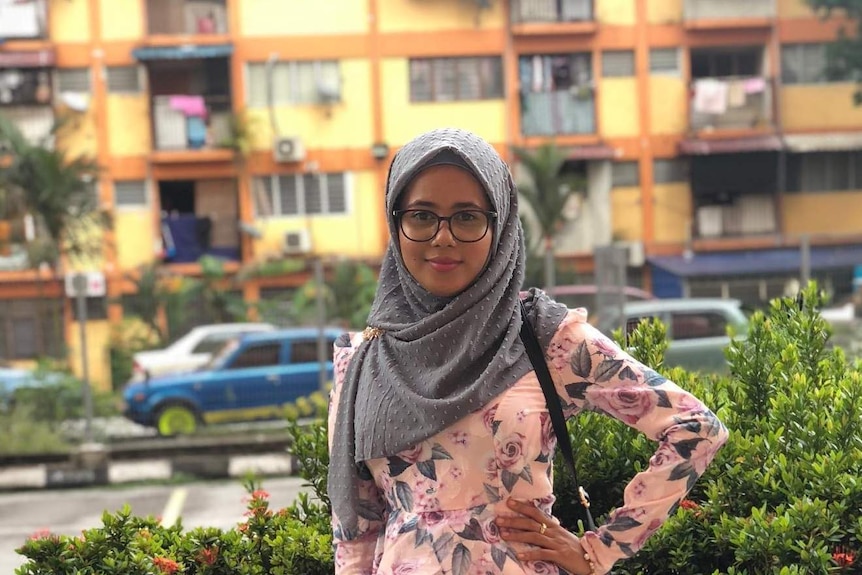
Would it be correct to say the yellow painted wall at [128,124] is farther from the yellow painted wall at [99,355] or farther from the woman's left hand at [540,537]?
the woman's left hand at [540,537]

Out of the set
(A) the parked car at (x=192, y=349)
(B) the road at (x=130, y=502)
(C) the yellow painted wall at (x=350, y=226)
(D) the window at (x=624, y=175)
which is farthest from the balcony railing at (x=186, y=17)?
(B) the road at (x=130, y=502)

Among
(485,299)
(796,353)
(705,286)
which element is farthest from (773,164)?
(485,299)

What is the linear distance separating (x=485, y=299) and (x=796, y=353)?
107cm

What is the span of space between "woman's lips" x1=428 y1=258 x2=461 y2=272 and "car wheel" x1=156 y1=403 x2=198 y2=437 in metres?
7.49

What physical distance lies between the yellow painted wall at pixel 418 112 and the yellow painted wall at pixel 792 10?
4.89 m

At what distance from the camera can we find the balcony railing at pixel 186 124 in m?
14.4

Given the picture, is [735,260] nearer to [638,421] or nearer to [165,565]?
[165,565]

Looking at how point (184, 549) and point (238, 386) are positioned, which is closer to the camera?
point (184, 549)

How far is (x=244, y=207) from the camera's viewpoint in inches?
584

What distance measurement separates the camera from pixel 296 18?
14617 mm

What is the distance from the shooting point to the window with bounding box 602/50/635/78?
1522cm

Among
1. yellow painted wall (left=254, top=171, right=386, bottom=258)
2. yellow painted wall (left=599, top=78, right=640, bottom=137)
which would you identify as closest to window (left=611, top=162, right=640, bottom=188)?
yellow painted wall (left=599, top=78, right=640, bottom=137)

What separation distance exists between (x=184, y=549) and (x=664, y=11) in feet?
48.5

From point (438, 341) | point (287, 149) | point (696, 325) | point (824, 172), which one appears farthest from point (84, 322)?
point (824, 172)
